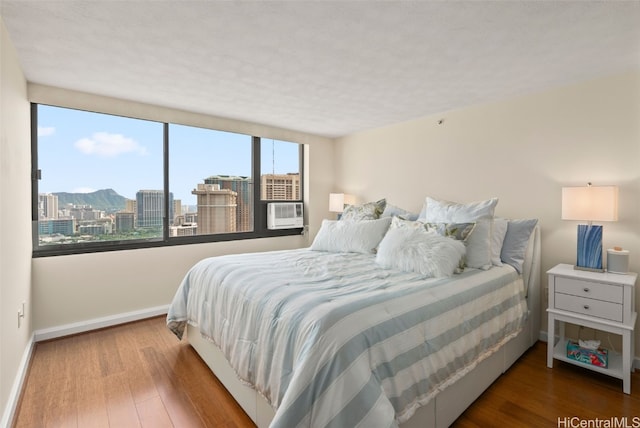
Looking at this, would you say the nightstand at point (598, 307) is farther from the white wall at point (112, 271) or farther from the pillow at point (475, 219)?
the white wall at point (112, 271)

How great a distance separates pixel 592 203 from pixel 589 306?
71cm

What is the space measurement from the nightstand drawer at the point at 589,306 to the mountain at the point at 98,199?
13.0 ft

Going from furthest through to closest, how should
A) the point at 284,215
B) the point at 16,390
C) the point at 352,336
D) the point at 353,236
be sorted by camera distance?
1. the point at 284,215
2. the point at 353,236
3. the point at 16,390
4. the point at 352,336

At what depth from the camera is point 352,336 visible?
132cm

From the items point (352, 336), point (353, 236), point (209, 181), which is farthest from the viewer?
point (209, 181)

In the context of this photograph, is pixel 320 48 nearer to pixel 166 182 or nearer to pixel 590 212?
pixel 590 212

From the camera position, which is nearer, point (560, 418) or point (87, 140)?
point (560, 418)

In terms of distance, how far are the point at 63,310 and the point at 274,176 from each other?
2.68 meters

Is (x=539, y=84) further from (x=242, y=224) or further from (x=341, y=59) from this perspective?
(x=242, y=224)

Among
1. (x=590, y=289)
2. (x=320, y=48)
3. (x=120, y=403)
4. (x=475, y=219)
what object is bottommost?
(x=120, y=403)

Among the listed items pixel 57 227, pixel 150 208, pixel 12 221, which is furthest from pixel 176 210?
pixel 12 221

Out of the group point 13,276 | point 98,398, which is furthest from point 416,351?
point 13,276

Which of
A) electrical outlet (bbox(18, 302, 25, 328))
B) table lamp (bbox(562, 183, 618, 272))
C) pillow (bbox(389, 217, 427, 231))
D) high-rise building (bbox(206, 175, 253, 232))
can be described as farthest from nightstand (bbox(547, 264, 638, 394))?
electrical outlet (bbox(18, 302, 25, 328))

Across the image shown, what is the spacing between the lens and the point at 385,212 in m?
3.45
